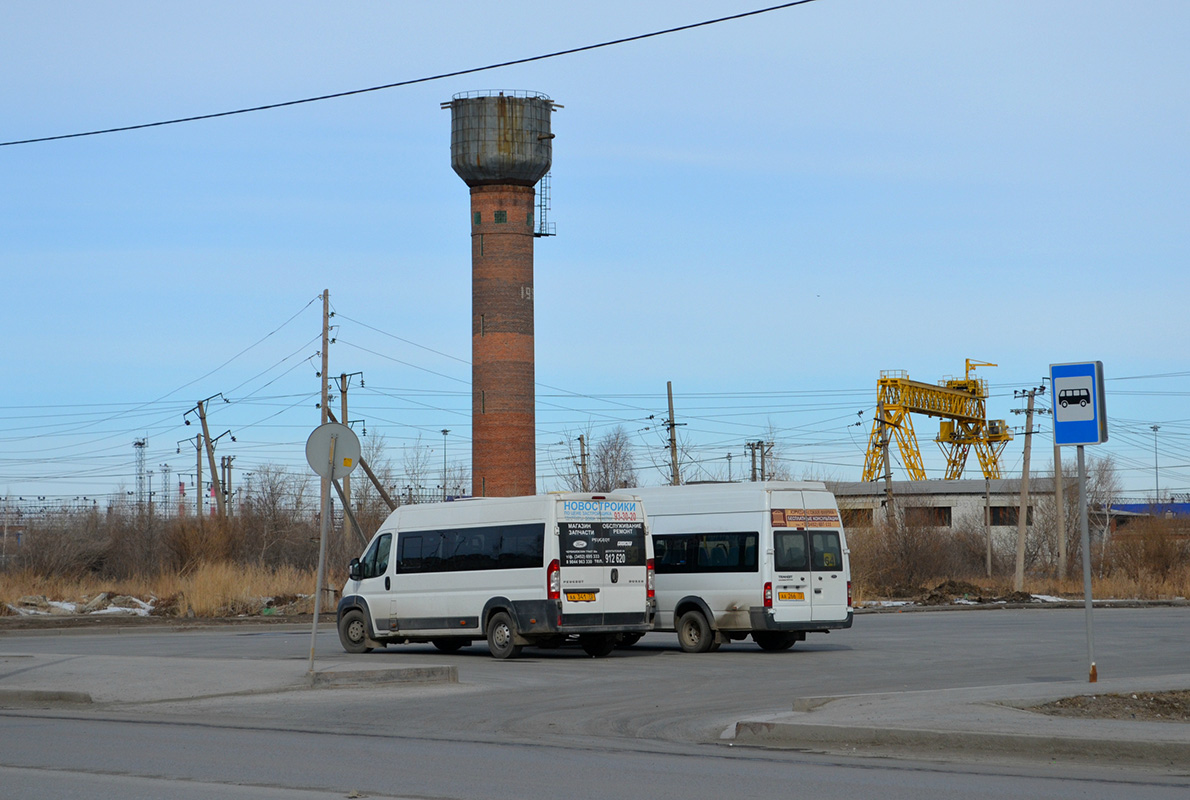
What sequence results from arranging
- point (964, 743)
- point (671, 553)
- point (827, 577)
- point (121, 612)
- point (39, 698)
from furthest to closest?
point (121, 612)
point (671, 553)
point (827, 577)
point (39, 698)
point (964, 743)

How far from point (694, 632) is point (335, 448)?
8.40 meters

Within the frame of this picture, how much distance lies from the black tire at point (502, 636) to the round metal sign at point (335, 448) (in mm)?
5303

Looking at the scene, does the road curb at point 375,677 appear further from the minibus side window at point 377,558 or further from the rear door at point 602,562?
the minibus side window at point 377,558

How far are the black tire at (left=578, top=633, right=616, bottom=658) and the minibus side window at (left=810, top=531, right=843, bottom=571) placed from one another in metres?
3.56

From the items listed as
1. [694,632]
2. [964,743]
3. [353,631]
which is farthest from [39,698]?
[694,632]

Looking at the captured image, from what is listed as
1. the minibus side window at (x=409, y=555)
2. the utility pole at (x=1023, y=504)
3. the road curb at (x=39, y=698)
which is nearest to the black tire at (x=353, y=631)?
the minibus side window at (x=409, y=555)

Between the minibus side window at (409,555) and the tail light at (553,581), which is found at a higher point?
the minibus side window at (409,555)

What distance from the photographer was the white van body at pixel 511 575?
20203 mm

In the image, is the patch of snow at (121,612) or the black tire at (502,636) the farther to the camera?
the patch of snow at (121,612)

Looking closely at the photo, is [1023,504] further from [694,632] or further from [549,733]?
[549,733]

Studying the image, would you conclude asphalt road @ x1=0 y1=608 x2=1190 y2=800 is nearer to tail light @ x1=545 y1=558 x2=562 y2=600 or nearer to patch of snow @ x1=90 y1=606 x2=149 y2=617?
tail light @ x1=545 y1=558 x2=562 y2=600

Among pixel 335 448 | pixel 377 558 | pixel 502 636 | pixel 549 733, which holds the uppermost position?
pixel 335 448

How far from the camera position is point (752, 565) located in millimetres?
21438

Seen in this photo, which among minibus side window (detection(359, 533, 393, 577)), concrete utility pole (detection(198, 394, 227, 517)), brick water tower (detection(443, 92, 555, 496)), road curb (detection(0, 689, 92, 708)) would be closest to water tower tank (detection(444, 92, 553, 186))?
brick water tower (detection(443, 92, 555, 496))
